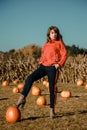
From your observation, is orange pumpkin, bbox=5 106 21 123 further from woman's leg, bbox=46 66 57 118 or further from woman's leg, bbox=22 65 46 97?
woman's leg, bbox=46 66 57 118

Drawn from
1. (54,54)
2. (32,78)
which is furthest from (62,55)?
(32,78)

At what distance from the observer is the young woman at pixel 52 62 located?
823 cm

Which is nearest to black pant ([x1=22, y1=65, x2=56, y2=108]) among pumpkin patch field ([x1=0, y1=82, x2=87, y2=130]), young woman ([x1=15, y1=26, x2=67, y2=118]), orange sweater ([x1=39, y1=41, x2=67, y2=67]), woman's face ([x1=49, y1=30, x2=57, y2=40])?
young woman ([x1=15, y1=26, x2=67, y2=118])

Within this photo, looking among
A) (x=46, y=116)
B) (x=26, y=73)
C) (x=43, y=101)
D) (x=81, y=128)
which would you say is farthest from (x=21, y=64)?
(x=81, y=128)

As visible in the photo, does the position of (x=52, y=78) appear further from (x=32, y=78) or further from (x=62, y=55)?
(x=62, y=55)

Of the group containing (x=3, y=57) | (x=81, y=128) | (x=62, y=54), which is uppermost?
(x=3, y=57)

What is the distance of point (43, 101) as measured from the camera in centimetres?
1078

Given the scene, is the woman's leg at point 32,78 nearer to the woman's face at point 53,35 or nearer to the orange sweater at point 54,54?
the orange sweater at point 54,54

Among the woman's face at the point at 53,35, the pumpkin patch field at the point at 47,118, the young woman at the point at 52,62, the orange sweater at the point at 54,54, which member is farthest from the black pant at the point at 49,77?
the woman's face at the point at 53,35

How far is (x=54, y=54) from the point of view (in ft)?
27.1

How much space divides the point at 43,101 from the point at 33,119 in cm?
246

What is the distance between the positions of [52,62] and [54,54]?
0.21 metres

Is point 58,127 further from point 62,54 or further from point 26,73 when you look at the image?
point 26,73

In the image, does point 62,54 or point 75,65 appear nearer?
point 62,54
